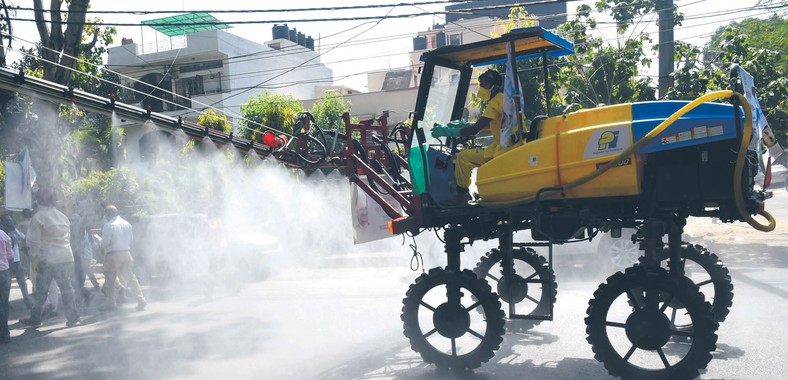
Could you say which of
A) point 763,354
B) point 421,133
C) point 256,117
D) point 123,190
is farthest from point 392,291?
point 256,117

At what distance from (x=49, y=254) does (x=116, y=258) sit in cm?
153

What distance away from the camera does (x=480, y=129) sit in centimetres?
646

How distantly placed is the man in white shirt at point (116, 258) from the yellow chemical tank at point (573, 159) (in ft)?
24.7

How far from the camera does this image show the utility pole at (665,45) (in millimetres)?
13719

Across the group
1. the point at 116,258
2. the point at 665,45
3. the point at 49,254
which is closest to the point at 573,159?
the point at 49,254

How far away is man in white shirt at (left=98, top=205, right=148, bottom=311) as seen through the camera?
37.1 ft

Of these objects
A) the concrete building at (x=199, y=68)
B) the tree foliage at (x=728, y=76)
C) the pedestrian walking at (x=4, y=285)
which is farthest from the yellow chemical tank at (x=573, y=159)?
the concrete building at (x=199, y=68)

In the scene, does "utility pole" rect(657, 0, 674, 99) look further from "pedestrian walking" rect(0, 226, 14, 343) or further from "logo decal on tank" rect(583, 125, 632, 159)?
Answer: "pedestrian walking" rect(0, 226, 14, 343)

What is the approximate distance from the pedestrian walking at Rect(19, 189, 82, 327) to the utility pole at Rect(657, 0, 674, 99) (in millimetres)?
11047

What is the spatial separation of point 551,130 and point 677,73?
341 inches

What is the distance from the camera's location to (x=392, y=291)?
38.5ft

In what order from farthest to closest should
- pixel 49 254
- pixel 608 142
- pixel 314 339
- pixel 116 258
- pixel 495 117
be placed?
pixel 116 258 < pixel 49 254 < pixel 314 339 < pixel 495 117 < pixel 608 142

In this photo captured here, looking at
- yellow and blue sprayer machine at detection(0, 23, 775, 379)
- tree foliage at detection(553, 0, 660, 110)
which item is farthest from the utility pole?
yellow and blue sprayer machine at detection(0, 23, 775, 379)

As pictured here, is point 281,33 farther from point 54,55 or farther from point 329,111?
point 54,55
